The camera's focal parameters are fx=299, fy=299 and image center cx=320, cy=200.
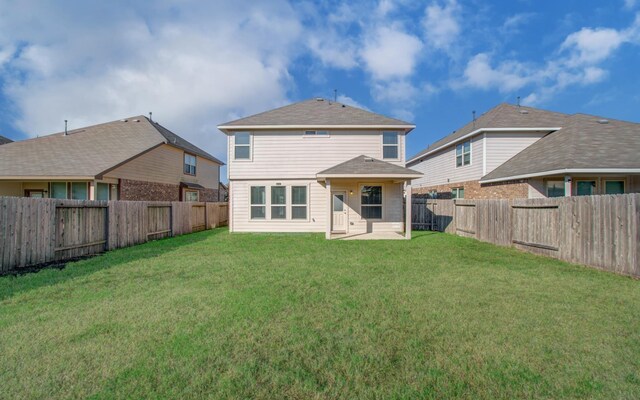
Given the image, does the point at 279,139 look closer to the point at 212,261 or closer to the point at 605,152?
the point at 212,261

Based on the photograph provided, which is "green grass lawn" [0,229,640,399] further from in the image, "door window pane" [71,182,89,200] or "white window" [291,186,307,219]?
"door window pane" [71,182,89,200]

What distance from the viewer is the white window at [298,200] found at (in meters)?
15.4

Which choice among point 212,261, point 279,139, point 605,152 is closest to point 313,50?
point 279,139

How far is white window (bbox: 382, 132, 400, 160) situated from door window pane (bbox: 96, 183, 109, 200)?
14915 mm

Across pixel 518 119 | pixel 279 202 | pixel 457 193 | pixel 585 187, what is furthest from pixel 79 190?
pixel 585 187

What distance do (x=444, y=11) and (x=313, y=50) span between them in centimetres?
711

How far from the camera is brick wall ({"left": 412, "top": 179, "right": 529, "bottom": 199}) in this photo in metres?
14.6

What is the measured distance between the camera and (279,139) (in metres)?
15.6

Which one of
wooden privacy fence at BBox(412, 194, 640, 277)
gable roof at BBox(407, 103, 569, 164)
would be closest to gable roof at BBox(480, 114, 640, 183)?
gable roof at BBox(407, 103, 569, 164)

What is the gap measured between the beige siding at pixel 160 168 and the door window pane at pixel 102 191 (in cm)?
73

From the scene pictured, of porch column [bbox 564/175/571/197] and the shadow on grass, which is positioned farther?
porch column [bbox 564/175/571/197]

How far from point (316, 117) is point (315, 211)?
16.5 feet

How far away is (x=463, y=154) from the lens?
19016 mm

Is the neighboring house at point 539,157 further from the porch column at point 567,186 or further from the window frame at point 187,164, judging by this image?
the window frame at point 187,164
